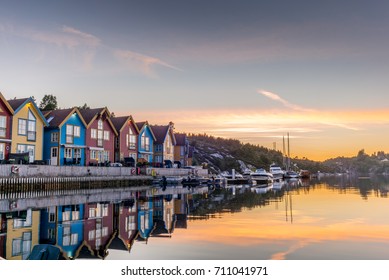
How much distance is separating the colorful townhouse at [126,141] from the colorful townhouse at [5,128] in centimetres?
1820

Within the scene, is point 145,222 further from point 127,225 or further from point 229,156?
point 229,156

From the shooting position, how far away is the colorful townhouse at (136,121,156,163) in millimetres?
61656

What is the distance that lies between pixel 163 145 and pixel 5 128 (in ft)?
103

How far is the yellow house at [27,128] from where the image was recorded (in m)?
41.0

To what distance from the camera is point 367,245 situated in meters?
13.6

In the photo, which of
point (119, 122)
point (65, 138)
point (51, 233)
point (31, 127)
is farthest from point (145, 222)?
point (119, 122)

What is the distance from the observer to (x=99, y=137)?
2069 inches

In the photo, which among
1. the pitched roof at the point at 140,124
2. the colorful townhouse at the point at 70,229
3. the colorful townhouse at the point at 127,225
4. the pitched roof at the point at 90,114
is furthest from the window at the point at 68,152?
the colorful townhouse at the point at 127,225

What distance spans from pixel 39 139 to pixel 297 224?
33.1 meters

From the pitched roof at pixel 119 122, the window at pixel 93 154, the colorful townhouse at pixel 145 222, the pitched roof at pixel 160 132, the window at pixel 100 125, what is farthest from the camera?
the pitched roof at pixel 160 132

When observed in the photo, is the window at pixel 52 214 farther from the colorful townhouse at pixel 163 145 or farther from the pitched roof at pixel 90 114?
the colorful townhouse at pixel 163 145

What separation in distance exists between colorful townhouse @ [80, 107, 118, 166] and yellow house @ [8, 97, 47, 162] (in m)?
6.72

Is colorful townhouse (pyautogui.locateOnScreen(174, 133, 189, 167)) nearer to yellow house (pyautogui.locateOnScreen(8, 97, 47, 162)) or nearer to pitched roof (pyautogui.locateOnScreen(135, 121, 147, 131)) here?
pitched roof (pyautogui.locateOnScreen(135, 121, 147, 131))
